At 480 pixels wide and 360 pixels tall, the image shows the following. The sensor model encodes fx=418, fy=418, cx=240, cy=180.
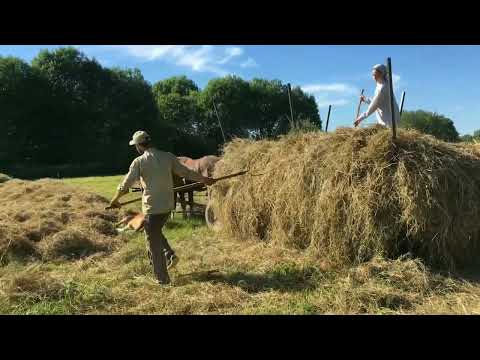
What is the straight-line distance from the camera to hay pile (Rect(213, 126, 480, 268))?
533 centimetres

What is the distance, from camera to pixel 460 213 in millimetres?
5426

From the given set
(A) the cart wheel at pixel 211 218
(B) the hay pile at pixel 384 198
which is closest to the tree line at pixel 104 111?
(A) the cart wheel at pixel 211 218

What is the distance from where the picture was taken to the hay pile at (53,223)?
23.7 feet

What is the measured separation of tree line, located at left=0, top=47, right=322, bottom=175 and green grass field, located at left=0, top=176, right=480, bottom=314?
95.1 ft

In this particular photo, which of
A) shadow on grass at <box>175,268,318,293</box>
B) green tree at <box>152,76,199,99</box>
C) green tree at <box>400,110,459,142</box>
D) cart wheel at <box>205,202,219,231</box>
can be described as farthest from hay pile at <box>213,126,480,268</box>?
green tree at <box>152,76,199,99</box>

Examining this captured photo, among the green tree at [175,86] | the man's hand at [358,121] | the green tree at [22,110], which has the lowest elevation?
the man's hand at [358,121]

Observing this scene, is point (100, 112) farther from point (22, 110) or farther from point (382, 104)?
point (382, 104)

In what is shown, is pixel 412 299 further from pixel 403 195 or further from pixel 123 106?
pixel 123 106

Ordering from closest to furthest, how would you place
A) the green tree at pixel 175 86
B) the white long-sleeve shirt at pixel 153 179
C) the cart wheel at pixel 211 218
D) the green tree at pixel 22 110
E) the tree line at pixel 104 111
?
the white long-sleeve shirt at pixel 153 179 < the cart wheel at pixel 211 218 < the green tree at pixel 22 110 < the tree line at pixel 104 111 < the green tree at pixel 175 86

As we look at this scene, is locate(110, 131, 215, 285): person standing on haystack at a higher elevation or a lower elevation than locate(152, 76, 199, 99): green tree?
lower

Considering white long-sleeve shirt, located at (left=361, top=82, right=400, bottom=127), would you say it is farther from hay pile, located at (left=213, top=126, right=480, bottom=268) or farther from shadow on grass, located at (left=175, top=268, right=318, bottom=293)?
shadow on grass, located at (left=175, top=268, right=318, bottom=293)

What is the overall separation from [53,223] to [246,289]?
483 cm

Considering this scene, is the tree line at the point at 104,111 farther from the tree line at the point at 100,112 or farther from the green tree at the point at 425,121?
the green tree at the point at 425,121

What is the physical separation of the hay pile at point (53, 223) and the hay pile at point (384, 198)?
3.99 m
